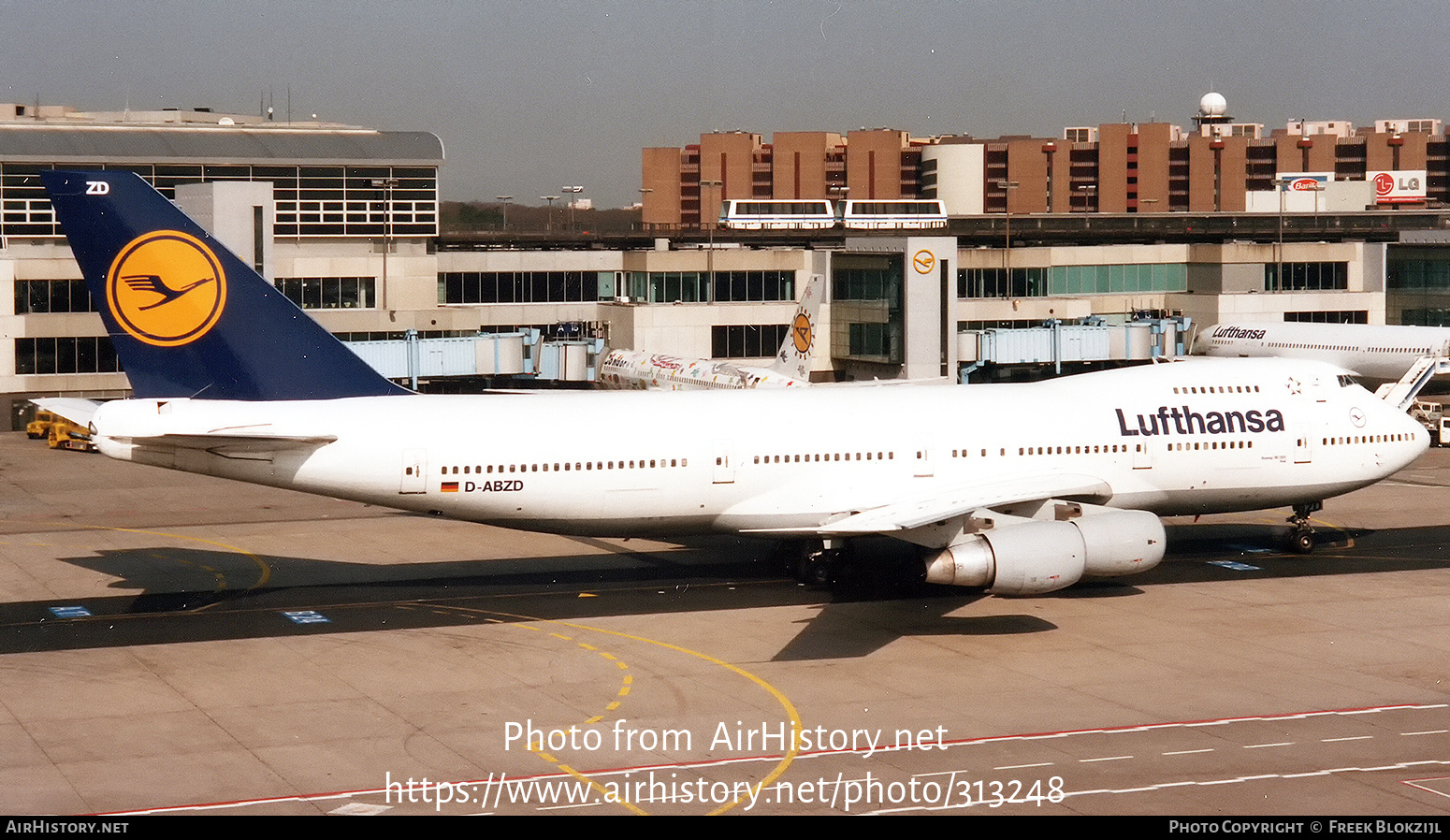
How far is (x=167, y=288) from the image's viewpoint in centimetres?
3659

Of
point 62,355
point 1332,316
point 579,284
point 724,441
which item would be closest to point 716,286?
point 579,284

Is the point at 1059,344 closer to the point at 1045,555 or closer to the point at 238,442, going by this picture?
the point at 1045,555

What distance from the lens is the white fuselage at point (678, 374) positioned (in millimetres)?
68188

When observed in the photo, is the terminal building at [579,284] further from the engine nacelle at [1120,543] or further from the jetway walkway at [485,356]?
the engine nacelle at [1120,543]

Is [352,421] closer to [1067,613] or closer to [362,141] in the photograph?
[1067,613]

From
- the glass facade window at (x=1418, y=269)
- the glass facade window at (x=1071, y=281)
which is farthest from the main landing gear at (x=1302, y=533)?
the glass facade window at (x=1418, y=269)

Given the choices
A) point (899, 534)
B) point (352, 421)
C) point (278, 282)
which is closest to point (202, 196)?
point (278, 282)

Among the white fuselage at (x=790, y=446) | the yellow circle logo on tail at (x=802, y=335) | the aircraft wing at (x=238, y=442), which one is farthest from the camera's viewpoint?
the yellow circle logo on tail at (x=802, y=335)

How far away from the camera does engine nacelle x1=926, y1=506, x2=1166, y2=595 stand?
1352 inches

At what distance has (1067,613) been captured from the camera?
38.2 m

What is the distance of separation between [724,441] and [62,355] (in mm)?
54620

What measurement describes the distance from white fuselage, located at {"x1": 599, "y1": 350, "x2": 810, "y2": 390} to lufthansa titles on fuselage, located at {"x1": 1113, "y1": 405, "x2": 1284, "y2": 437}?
24245mm

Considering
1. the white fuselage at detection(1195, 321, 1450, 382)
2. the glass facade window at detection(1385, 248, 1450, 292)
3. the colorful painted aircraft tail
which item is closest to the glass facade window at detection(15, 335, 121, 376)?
the colorful painted aircraft tail

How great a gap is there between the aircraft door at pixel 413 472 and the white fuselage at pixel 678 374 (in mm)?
28961
